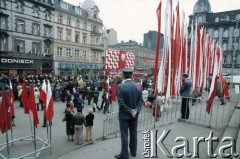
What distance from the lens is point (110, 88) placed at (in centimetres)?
1833

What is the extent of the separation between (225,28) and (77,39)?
130 ft

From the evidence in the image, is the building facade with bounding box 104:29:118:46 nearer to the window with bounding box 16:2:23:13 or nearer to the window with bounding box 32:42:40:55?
the window with bounding box 32:42:40:55

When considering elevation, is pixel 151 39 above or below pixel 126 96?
above

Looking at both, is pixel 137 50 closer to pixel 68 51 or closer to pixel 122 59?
pixel 68 51

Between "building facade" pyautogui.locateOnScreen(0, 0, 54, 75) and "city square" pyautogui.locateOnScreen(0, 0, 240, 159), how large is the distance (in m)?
0.15

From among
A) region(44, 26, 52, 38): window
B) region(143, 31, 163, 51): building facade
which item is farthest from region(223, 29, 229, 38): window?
region(44, 26, 52, 38): window

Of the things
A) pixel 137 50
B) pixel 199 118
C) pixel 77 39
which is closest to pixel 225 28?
pixel 137 50

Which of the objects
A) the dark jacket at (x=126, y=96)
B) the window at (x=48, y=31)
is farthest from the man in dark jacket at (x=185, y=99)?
the window at (x=48, y=31)

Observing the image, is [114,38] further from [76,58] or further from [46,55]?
[46,55]

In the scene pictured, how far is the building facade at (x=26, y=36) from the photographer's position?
99.2ft

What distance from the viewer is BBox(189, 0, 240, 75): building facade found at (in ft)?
180

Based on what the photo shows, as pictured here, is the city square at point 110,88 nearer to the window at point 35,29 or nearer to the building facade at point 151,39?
the window at point 35,29

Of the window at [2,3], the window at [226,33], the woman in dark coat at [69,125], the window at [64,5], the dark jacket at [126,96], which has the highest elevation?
the window at [64,5]

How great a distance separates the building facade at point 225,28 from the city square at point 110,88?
257 millimetres
